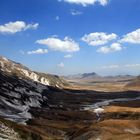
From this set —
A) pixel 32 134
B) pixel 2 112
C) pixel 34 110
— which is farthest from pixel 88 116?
pixel 32 134

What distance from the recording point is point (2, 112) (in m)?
173

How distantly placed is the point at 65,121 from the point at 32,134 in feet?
193

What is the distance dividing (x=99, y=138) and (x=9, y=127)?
27.9 meters

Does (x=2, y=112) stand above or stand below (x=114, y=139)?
above

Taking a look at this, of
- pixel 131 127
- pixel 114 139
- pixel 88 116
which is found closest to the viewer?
pixel 114 139

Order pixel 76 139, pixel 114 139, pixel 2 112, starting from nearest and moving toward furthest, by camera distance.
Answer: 1. pixel 114 139
2. pixel 76 139
3. pixel 2 112

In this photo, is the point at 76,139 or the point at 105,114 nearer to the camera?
the point at 76,139

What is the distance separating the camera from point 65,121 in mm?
175625

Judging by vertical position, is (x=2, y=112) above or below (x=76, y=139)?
above

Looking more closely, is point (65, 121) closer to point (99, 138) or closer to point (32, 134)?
point (32, 134)

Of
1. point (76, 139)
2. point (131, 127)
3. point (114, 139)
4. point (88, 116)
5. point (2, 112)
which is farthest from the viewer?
point (88, 116)

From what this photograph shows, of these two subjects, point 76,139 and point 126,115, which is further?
point 126,115

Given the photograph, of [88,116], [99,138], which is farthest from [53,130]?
[88,116]

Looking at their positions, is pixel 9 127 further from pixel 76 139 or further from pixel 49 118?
pixel 49 118
